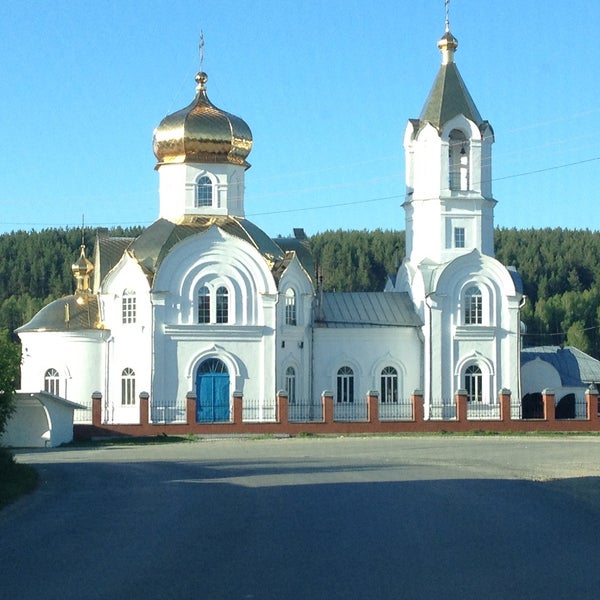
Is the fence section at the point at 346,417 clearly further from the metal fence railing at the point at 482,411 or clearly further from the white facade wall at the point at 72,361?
the white facade wall at the point at 72,361

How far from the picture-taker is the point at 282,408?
41.1 m

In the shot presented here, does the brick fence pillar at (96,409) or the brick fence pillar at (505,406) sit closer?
the brick fence pillar at (96,409)

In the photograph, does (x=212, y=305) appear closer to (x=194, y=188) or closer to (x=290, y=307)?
(x=290, y=307)

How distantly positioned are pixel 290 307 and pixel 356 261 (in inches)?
2409

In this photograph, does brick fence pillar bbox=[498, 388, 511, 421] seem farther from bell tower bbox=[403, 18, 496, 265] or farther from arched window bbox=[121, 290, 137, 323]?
arched window bbox=[121, 290, 137, 323]

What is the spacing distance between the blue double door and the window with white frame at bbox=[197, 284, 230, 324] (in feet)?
4.57

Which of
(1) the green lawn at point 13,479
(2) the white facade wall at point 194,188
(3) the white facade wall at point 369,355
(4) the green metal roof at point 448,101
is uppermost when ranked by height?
(4) the green metal roof at point 448,101

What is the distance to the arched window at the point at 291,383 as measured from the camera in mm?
44719

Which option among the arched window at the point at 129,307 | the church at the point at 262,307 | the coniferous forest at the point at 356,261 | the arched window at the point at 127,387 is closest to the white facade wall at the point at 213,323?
the church at the point at 262,307

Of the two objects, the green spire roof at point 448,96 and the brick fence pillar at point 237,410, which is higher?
the green spire roof at point 448,96

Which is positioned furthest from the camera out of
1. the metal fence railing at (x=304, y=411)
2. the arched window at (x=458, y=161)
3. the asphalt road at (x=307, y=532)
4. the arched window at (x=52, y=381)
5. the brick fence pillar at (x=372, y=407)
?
the arched window at (x=458, y=161)

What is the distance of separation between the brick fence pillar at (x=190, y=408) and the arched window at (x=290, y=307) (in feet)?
16.9

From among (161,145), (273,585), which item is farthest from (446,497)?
(161,145)

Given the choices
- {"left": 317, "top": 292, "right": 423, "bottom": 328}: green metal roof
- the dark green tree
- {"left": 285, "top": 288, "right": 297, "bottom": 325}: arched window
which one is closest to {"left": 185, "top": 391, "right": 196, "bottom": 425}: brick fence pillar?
{"left": 285, "top": 288, "right": 297, "bottom": 325}: arched window
